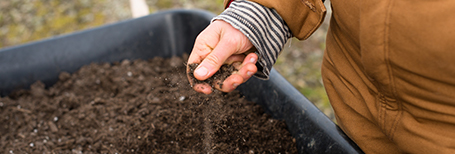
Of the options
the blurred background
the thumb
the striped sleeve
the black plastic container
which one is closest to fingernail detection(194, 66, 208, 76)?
the thumb

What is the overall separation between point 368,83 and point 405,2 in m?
0.22

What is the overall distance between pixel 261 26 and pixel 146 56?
40.7 inches

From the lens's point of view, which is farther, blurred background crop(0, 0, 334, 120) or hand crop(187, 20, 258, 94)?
blurred background crop(0, 0, 334, 120)

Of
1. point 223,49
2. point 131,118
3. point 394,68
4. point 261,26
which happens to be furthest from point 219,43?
point 131,118

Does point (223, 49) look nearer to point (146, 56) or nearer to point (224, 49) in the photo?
point (224, 49)

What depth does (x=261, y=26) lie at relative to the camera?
88cm

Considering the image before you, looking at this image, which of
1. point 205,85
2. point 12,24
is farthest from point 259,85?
point 12,24

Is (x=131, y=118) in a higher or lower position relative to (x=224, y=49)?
lower

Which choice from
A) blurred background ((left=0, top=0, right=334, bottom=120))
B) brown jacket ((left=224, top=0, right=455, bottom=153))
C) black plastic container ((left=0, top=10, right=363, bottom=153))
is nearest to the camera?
brown jacket ((left=224, top=0, right=455, bottom=153))

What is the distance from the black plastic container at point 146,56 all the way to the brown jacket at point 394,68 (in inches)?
6.6

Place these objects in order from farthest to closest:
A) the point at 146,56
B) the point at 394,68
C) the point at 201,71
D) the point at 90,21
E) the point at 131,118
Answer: the point at 90,21, the point at 146,56, the point at 131,118, the point at 201,71, the point at 394,68

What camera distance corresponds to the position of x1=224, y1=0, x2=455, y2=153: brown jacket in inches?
23.9

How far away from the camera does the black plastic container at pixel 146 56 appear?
108cm

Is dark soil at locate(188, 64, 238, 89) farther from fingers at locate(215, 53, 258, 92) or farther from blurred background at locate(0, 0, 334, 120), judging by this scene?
blurred background at locate(0, 0, 334, 120)
